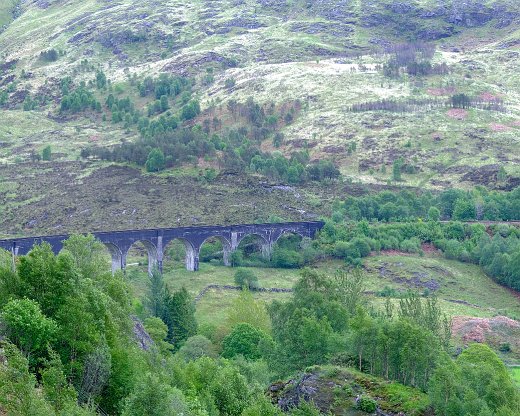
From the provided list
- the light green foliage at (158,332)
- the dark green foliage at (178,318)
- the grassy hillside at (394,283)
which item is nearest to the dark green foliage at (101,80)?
the grassy hillside at (394,283)

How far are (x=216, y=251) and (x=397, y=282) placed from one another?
24.2m

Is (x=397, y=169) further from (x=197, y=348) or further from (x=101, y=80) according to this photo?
(x=101, y=80)

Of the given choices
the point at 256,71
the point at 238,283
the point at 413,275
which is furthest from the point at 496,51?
the point at 238,283

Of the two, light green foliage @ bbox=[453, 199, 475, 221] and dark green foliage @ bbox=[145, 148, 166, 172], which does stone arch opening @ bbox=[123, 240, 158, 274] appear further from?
light green foliage @ bbox=[453, 199, 475, 221]

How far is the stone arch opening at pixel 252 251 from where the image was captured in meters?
92.2

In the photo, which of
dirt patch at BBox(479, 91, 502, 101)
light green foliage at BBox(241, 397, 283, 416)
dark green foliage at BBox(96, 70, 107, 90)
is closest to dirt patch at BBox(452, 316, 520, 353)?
light green foliage at BBox(241, 397, 283, 416)

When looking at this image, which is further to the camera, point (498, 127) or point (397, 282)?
point (498, 127)

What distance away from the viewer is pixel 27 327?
29484 millimetres

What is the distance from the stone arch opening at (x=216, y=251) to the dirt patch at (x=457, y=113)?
197 feet

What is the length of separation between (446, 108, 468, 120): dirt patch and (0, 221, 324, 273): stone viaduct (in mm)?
51911

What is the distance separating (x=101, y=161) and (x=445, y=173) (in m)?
55.8

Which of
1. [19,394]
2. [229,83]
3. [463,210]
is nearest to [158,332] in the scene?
[19,394]

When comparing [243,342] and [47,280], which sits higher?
[47,280]

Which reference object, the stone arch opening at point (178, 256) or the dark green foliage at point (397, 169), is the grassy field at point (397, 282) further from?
the dark green foliage at point (397, 169)
